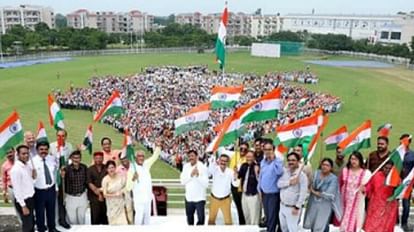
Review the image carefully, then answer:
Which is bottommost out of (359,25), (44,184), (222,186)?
(222,186)

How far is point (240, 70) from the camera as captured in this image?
41000mm

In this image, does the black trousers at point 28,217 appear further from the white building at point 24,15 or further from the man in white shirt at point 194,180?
the white building at point 24,15

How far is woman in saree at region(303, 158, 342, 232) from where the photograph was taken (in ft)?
16.5

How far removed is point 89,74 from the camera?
36156 millimetres

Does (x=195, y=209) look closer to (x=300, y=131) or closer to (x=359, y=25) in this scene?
(x=300, y=131)

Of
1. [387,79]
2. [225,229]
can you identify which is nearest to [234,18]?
[387,79]

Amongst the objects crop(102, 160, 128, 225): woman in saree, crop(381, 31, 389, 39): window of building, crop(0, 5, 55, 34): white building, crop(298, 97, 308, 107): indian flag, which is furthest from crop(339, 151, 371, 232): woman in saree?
crop(0, 5, 55, 34): white building

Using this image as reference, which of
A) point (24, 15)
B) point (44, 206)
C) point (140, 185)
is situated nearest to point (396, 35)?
point (24, 15)

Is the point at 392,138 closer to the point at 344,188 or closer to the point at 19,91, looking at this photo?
the point at 344,188

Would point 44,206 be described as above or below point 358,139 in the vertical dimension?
below

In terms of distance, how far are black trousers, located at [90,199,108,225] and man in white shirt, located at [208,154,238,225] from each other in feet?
4.26

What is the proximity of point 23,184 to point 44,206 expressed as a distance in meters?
0.44

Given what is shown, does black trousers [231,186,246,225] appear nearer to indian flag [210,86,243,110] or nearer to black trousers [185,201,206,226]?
black trousers [185,201,206,226]

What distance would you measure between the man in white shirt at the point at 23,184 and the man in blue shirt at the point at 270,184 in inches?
98.2
